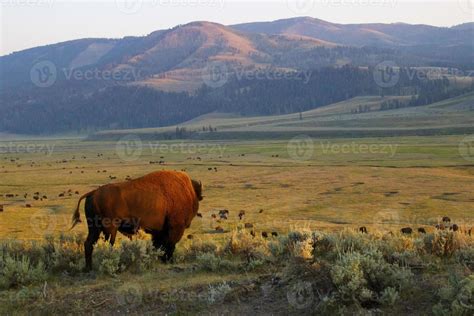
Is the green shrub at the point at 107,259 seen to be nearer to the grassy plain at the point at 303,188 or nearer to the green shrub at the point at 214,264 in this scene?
the green shrub at the point at 214,264

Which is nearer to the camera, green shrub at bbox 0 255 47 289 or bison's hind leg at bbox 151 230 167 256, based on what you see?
green shrub at bbox 0 255 47 289

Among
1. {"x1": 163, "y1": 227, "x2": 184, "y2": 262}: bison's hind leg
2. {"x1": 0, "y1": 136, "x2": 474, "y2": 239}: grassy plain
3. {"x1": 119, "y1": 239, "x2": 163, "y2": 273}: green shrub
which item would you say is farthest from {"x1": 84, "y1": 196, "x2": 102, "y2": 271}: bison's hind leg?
{"x1": 0, "y1": 136, "x2": 474, "y2": 239}: grassy plain

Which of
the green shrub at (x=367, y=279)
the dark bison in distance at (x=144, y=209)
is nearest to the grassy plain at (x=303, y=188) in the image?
the dark bison in distance at (x=144, y=209)

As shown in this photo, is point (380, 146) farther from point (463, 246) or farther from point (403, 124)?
point (463, 246)

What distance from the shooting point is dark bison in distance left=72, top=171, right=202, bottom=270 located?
33.3 feet

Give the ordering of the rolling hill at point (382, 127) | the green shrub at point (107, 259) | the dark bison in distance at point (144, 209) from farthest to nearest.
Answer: the rolling hill at point (382, 127)
the dark bison in distance at point (144, 209)
the green shrub at point (107, 259)

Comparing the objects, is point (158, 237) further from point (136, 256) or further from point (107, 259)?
point (107, 259)

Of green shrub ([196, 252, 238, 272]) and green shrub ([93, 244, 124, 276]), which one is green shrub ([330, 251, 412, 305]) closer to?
green shrub ([196, 252, 238, 272])

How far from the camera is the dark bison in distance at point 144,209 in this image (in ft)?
33.3

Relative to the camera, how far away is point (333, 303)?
6.94 meters

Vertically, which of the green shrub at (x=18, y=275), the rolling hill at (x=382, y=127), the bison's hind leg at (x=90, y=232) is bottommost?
the rolling hill at (x=382, y=127)

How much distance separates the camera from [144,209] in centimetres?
1054

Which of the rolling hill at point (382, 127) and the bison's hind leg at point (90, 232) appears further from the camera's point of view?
the rolling hill at point (382, 127)

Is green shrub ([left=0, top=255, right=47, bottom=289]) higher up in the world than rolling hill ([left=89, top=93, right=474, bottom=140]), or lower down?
higher up
